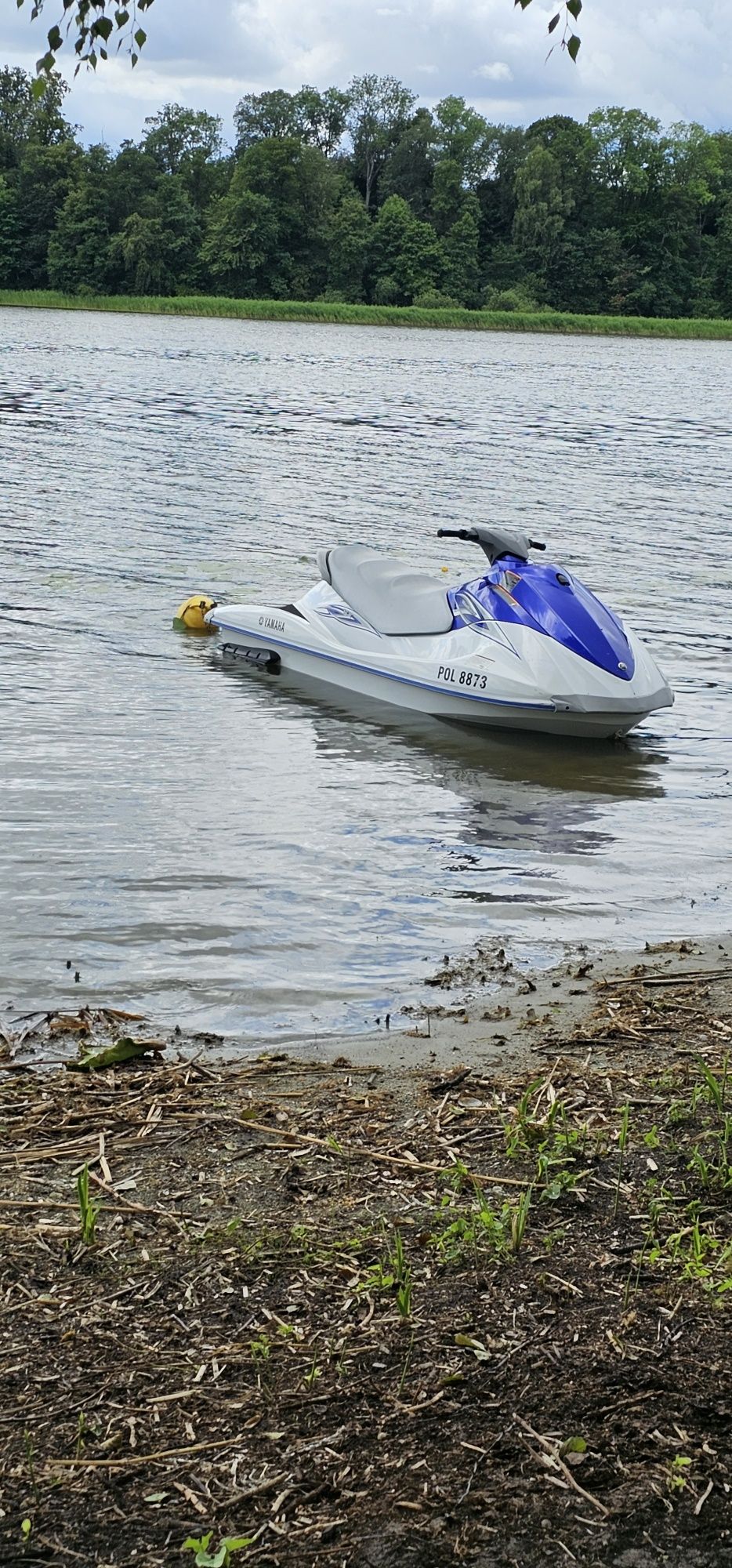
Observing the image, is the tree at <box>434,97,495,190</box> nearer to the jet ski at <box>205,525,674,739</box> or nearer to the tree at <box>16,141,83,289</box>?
the tree at <box>16,141,83,289</box>

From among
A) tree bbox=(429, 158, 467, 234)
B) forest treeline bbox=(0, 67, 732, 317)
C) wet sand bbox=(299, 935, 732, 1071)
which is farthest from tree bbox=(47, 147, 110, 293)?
wet sand bbox=(299, 935, 732, 1071)

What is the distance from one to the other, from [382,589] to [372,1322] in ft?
25.7

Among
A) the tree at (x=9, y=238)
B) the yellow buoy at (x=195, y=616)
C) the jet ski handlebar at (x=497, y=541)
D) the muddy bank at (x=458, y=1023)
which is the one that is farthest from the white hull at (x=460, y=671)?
the tree at (x=9, y=238)

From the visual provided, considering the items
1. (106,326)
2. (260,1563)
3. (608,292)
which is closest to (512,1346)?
(260,1563)

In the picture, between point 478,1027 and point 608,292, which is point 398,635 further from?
point 608,292

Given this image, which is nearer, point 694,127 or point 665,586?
point 665,586

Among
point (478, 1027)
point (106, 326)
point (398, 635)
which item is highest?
point (106, 326)

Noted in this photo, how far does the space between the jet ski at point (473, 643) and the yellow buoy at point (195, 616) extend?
90 cm

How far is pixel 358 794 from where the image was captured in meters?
7.98

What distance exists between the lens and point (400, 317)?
251 ft

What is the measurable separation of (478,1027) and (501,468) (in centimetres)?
1986

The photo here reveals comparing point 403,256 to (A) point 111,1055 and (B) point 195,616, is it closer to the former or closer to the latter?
(B) point 195,616

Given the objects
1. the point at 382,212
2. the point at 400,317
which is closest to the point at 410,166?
the point at 382,212

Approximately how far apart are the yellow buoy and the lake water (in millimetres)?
412
